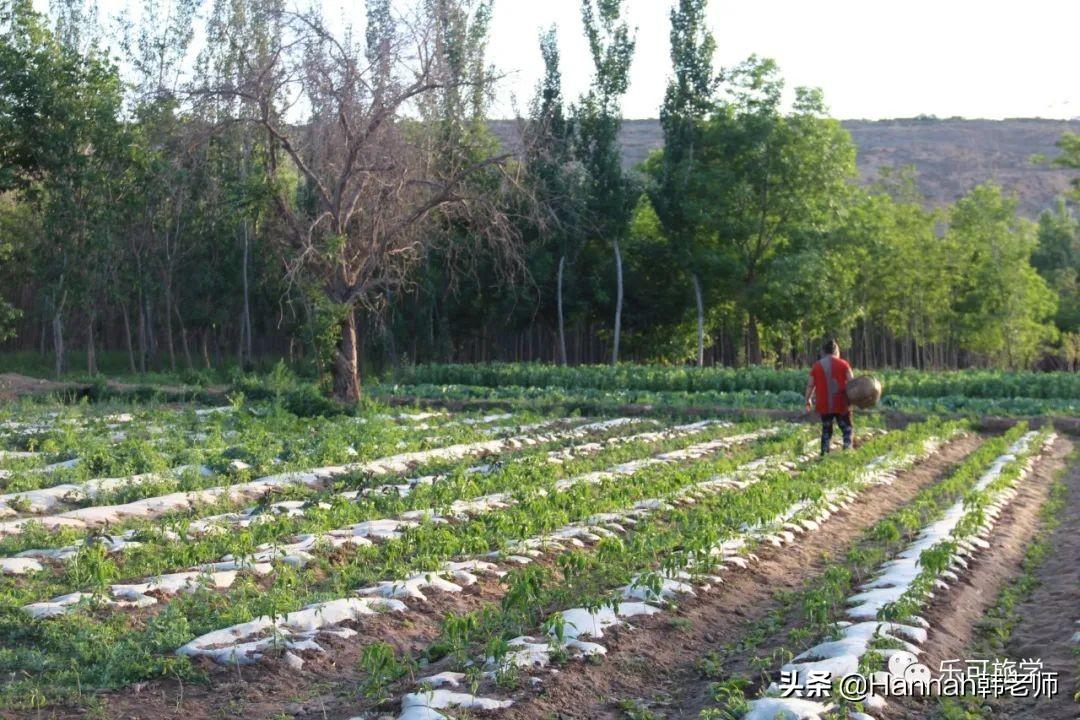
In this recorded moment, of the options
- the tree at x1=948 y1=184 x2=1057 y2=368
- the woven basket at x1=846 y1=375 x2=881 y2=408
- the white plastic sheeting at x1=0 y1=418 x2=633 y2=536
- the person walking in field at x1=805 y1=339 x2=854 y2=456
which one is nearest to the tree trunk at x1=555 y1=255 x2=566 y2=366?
the tree at x1=948 y1=184 x2=1057 y2=368

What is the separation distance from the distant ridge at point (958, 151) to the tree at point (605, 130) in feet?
170

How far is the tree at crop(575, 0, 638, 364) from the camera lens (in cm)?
3903

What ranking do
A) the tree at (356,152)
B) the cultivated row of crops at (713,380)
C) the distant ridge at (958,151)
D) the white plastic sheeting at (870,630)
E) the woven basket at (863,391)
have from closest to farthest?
the white plastic sheeting at (870,630) < the woven basket at (863,391) < the tree at (356,152) < the cultivated row of crops at (713,380) < the distant ridge at (958,151)

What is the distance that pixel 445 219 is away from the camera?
27.1 metres

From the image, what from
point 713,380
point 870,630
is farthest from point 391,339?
point 870,630

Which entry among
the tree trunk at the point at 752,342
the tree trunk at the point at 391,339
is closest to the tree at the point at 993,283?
the tree trunk at the point at 752,342

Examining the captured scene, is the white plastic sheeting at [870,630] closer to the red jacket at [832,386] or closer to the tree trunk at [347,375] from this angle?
the red jacket at [832,386]

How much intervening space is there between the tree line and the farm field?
19.8ft

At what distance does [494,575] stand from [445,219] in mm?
19812

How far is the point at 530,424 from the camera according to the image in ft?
61.5

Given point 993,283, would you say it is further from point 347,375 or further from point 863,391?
point 863,391

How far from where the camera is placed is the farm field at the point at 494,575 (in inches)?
223

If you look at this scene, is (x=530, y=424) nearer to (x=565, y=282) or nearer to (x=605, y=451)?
(x=605, y=451)

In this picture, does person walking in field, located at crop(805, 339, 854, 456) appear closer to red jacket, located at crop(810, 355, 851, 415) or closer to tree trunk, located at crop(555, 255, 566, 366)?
red jacket, located at crop(810, 355, 851, 415)
